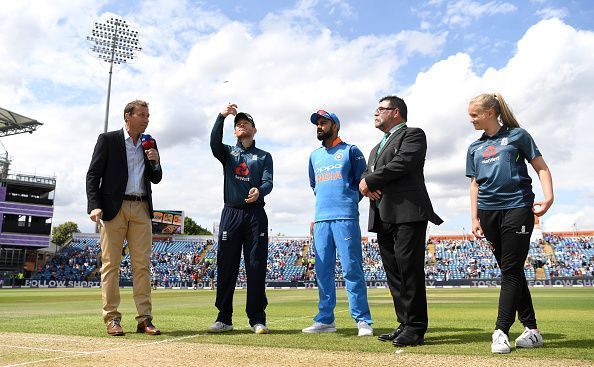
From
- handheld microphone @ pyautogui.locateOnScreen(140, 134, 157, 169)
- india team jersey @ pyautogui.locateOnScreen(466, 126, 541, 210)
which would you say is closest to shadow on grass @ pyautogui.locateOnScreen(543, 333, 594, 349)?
india team jersey @ pyautogui.locateOnScreen(466, 126, 541, 210)

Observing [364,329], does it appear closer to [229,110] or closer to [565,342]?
[565,342]

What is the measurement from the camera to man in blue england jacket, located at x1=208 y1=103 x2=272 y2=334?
5.62 meters

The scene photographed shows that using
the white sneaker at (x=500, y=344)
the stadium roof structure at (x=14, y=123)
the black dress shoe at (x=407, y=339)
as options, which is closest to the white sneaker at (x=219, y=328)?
the black dress shoe at (x=407, y=339)

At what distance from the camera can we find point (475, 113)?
4.60 metres

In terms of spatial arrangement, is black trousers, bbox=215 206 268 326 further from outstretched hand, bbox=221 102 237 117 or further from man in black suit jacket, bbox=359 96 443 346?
man in black suit jacket, bbox=359 96 443 346

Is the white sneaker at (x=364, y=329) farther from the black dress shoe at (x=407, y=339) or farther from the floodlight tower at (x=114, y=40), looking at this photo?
the floodlight tower at (x=114, y=40)

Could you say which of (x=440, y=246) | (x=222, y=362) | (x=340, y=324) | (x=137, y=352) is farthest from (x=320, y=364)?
(x=440, y=246)

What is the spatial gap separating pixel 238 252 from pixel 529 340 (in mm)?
3173

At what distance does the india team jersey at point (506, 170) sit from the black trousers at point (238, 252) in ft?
8.22

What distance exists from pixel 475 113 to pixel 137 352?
3623 mm

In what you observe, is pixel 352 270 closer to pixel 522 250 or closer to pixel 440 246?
pixel 522 250

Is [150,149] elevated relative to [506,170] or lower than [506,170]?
elevated

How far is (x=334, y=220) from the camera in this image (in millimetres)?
5648

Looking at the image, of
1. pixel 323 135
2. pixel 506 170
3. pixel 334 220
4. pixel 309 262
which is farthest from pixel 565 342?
pixel 309 262
